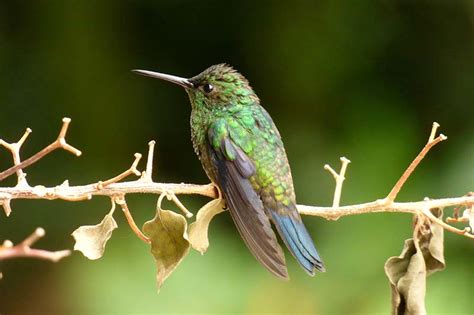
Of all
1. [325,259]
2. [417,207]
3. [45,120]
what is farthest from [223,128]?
[45,120]

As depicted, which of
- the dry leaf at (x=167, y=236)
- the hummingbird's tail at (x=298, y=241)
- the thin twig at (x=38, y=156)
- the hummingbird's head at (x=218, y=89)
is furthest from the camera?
the hummingbird's head at (x=218, y=89)

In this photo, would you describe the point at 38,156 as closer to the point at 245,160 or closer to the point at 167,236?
the point at 167,236

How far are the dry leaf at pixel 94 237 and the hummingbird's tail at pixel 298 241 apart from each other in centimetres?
48

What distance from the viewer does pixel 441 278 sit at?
9.91 feet

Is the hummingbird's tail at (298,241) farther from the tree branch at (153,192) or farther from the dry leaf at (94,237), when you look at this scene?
the dry leaf at (94,237)

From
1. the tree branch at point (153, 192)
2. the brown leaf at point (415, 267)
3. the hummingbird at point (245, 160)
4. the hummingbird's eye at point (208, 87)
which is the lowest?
the brown leaf at point (415, 267)

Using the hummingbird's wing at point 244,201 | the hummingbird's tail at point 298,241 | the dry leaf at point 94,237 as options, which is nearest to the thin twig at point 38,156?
the dry leaf at point 94,237

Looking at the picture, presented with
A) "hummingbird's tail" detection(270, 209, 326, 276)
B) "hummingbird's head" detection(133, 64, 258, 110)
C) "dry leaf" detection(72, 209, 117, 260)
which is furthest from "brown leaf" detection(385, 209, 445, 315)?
"hummingbird's head" detection(133, 64, 258, 110)

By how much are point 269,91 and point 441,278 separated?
4.32 ft

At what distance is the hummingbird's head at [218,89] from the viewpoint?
227 centimetres

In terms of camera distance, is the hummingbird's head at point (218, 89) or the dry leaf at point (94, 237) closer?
the dry leaf at point (94, 237)

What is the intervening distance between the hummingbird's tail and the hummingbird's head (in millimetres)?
408

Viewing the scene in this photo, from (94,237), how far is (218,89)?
2.63 ft

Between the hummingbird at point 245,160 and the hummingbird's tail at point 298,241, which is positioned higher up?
the hummingbird at point 245,160
